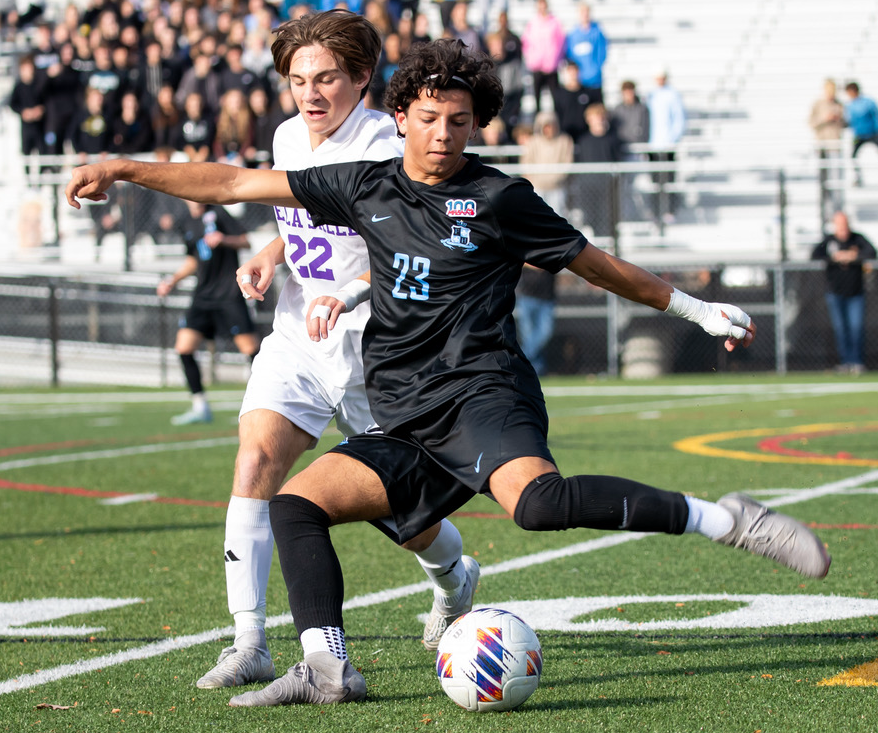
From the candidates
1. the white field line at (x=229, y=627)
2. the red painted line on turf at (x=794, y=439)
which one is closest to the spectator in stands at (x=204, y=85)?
the white field line at (x=229, y=627)

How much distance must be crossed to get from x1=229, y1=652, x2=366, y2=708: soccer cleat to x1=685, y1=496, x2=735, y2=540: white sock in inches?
42.9

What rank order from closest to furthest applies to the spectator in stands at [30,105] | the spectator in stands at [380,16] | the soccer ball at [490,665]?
→ the soccer ball at [490,665]
the spectator in stands at [380,16]
the spectator in stands at [30,105]

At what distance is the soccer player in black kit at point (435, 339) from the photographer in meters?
3.77

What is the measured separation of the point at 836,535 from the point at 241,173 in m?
3.89

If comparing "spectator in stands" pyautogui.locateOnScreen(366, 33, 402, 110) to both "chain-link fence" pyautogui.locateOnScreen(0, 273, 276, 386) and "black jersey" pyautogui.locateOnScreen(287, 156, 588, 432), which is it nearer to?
"chain-link fence" pyautogui.locateOnScreen(0, 273, 276, 386)

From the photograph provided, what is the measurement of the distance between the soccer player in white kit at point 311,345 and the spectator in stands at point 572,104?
14469 mm

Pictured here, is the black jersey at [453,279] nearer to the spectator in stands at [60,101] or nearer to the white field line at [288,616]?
the white field line at [288,616]

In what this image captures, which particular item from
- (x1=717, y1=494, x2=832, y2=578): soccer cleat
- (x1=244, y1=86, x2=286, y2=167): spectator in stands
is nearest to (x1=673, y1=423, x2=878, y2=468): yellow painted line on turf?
(x1=717, y1=494, x2=832, y2=578): soccer cleat

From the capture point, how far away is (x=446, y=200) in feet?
12.7

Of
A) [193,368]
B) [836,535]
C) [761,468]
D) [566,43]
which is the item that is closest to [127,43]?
[566,43]

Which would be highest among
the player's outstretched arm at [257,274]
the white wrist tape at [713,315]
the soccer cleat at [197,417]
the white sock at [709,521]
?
the player's outstretched arm at [257,274]

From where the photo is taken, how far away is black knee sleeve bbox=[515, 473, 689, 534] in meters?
3.57

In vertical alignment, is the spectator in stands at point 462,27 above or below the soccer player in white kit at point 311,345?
above

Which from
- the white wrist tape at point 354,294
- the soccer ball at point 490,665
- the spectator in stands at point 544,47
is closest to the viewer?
the soccer ball at point 490,665
